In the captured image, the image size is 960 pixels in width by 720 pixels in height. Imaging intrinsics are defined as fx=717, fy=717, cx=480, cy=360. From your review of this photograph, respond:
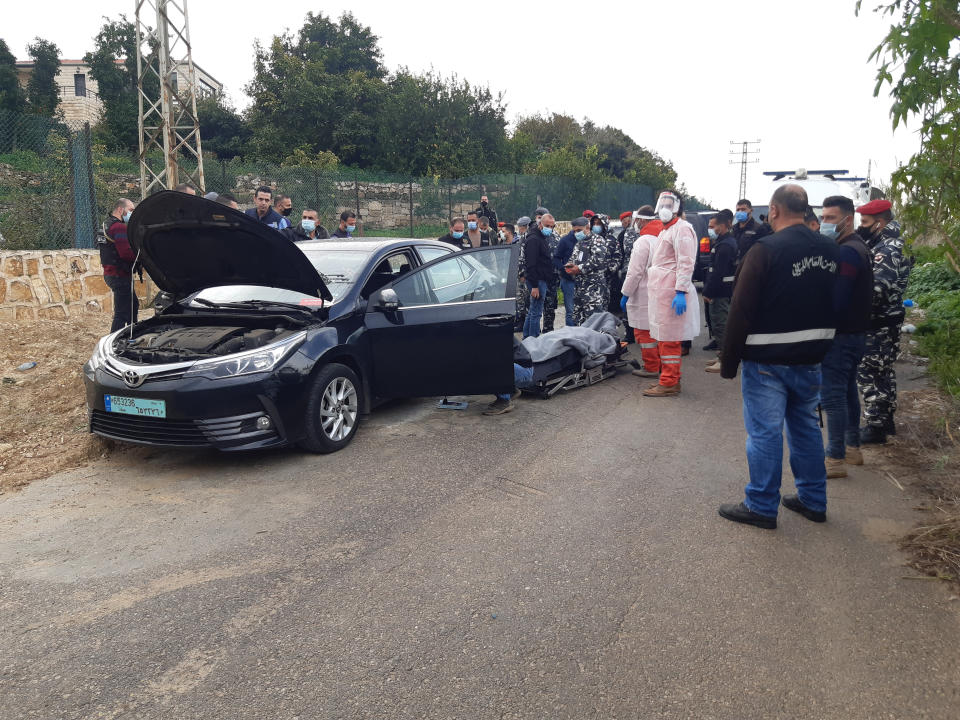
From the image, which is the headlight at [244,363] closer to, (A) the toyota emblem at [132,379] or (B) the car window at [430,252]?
(A) the toyota emblem at [132,379]

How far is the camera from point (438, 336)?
20.5ft

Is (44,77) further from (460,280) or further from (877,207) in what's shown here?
(877,207)

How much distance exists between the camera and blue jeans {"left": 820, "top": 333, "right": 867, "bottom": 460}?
500cm

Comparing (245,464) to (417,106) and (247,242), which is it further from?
(417,106)

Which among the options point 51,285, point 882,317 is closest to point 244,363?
point 882,317

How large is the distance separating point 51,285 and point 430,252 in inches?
261

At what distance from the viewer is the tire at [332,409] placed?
5.38m

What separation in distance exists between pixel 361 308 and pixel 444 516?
2326mm

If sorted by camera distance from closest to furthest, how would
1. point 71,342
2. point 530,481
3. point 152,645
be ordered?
point 152,645, point 530,481, point 71,342

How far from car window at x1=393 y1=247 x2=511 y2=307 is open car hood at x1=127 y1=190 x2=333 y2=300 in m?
0.88

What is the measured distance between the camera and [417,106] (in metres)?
31.5

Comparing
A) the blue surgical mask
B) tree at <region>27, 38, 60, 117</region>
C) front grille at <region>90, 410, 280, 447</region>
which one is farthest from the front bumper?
tree at <region>27, 38, 60, 117</region>

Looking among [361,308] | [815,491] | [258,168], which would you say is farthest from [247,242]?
[258,168]

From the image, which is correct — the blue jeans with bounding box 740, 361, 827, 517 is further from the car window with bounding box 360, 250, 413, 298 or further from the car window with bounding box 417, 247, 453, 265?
the car window with bounding box 417, 247, 453, 265
